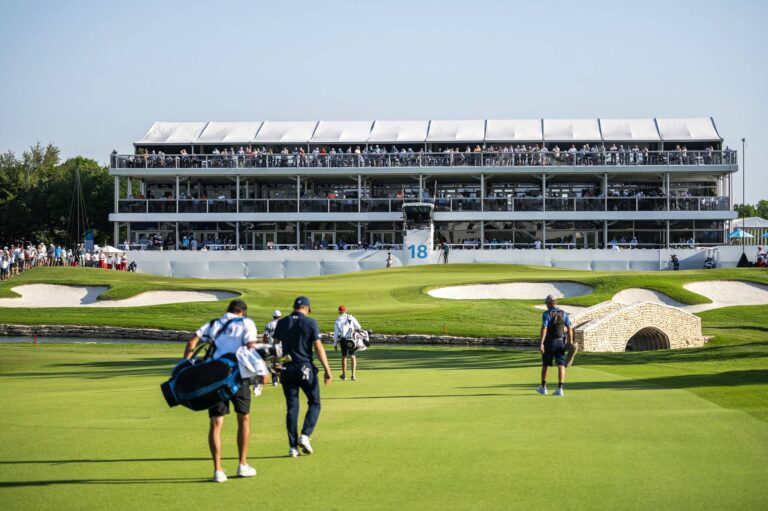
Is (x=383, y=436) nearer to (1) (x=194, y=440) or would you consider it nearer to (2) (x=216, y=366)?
(1) (x=194, y=440)

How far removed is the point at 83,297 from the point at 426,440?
42.8 meters

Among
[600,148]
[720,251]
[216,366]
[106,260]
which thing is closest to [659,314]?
[216,366]

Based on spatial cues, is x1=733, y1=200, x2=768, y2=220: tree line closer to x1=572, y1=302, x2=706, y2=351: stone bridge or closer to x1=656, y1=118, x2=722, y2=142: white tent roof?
x1=656, y1=118, x2=722, y2=142: white tent roof

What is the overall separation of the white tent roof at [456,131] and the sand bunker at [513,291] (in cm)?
3437

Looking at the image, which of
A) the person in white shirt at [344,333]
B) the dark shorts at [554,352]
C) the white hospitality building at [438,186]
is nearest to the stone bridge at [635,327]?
the person in white shirt at [344,333]

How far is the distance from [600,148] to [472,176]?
1179 cm

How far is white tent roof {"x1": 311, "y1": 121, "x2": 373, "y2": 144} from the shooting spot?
281 feet

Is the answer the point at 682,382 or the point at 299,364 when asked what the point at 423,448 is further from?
the point at 682,382

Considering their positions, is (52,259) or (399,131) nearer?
(52,259)

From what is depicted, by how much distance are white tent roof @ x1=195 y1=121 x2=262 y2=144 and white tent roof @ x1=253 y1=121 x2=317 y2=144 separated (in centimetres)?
81

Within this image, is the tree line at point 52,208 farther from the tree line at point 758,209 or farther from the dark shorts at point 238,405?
the tree line at point 758,209

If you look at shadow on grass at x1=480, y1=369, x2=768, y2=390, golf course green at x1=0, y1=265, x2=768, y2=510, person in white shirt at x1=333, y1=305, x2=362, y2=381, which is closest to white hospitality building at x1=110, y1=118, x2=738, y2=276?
person in white shirt at x1=333, y1=305, x2=362, y2=381

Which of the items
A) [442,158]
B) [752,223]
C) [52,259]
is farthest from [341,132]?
[752,223]

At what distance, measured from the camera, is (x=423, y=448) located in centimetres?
1194
